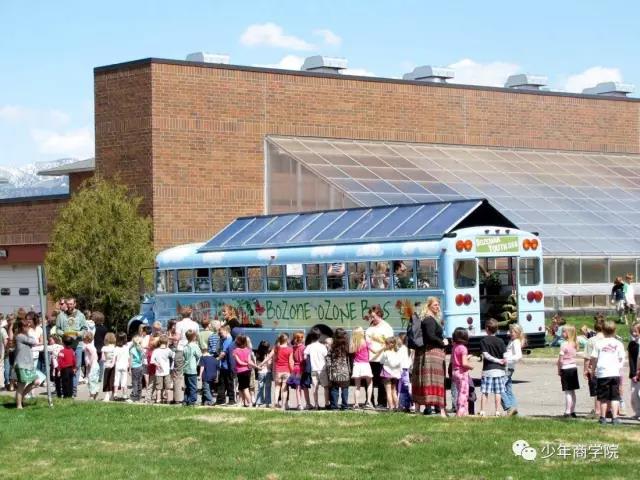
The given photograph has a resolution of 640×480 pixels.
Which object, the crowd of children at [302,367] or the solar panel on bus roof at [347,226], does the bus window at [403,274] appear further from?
the crowd of children at [302,367]

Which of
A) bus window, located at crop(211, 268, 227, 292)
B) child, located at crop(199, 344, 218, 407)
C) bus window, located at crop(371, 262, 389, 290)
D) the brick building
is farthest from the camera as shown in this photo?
the brick building

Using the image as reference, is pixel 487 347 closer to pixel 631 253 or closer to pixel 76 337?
pixel 76 337

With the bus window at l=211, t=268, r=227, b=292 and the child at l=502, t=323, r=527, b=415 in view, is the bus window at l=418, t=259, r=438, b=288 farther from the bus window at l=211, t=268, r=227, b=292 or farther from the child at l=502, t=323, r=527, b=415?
the bus window at l=211, t=268, r=227, b=292

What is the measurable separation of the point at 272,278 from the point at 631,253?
15186 millimetres

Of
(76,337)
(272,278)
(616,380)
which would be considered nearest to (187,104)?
(272,278)

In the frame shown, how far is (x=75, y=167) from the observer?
49.7 m

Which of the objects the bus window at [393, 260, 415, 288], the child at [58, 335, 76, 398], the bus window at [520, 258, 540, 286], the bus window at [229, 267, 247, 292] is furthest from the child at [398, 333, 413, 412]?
the bus window at [229, 267, 247, 292]

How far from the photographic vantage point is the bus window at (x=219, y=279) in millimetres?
33719

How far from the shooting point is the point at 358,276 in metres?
29.6

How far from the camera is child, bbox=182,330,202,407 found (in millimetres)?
24203

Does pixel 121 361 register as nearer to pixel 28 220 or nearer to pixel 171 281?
pixel 171 281

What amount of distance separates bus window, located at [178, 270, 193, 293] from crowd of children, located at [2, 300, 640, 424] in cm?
667

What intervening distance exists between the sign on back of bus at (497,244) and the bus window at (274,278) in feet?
19.4

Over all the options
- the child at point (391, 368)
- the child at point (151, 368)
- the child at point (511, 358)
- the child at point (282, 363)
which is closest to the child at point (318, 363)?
the child at point (282, 363)
